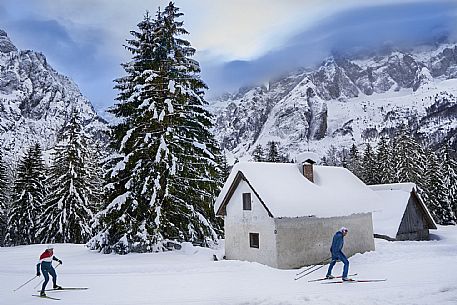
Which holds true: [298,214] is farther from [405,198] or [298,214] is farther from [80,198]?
[80,198]

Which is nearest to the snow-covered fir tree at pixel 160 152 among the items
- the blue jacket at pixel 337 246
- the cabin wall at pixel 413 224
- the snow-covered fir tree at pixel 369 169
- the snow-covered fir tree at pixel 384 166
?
the blue jacket at pixel 337 246

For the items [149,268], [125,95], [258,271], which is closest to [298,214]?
[258,271]

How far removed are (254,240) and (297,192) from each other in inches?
146

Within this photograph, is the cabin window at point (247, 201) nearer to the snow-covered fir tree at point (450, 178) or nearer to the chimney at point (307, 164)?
the chimney at point (307, 164)

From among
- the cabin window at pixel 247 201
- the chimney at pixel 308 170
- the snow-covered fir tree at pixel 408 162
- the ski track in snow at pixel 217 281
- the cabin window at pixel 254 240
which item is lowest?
the ski track in snow at pixel 217 281

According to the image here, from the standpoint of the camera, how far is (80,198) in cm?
3734

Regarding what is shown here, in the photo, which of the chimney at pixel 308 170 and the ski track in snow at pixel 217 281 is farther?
the chimney at pixel 308 170

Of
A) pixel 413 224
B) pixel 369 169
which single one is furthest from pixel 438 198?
pixel 413 224

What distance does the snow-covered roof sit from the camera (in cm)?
2059

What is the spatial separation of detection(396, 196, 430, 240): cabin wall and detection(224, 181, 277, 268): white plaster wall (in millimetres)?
15608

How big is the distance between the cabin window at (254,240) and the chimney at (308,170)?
18.5ft

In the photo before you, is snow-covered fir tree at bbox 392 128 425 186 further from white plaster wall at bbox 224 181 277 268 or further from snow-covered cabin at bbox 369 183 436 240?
white plaster wall at bbox 224 181 277 268

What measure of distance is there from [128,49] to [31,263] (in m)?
14.7

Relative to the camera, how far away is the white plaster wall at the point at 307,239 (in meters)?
19.9
